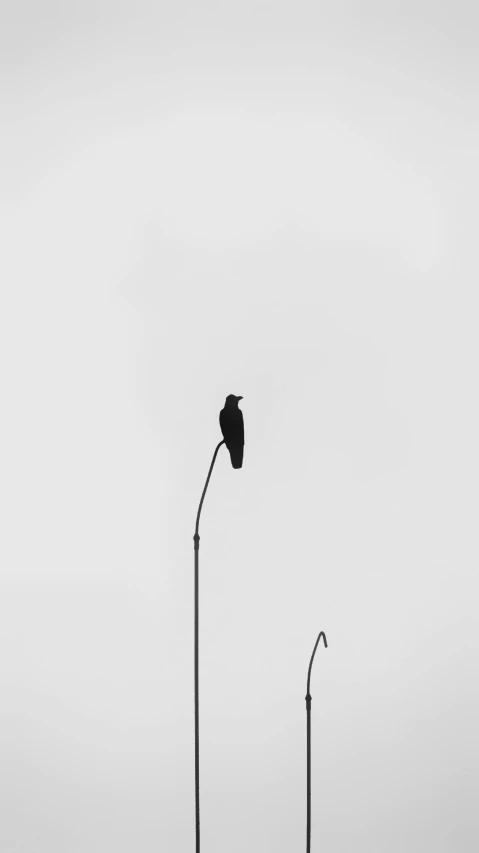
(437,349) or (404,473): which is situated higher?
(437,349)

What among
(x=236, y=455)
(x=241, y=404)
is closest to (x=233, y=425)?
(x=236, y=455)

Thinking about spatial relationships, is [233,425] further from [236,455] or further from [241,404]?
[241,404]

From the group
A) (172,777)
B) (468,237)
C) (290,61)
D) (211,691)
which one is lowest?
(172,777)

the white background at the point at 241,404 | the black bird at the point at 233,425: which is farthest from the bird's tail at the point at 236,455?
the white background at the point at 241,404

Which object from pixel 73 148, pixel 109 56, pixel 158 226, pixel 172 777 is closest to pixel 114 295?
pixel 158 226

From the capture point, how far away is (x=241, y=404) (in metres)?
2.61

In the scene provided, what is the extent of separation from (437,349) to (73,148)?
1167 mm

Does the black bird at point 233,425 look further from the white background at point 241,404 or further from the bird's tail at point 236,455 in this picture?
the white background at point 241,404

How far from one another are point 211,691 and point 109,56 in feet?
5.92

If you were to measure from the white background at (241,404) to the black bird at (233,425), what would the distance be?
59cm

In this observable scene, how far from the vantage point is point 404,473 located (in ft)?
8.57

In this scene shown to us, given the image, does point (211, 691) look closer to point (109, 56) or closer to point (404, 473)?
point (404, 473)

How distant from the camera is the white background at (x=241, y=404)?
2541 millimetres

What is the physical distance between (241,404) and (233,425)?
0.64 meters
